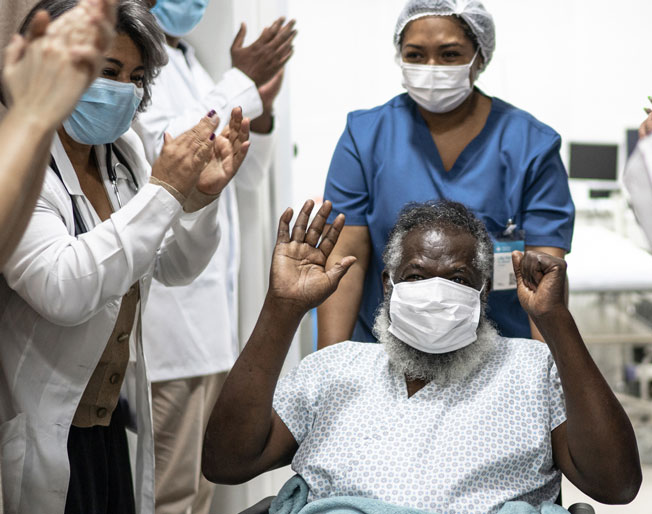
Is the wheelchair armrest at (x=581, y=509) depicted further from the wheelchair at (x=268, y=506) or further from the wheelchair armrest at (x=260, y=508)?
the wheelchair armrest at (x=260, y=508)

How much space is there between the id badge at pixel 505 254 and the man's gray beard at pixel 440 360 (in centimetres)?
19

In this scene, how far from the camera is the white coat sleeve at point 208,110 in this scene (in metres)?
2.36

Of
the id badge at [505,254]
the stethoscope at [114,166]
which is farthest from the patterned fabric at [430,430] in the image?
the stethoscope at [114,166]

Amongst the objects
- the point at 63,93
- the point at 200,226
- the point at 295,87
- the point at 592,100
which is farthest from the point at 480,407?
the point at 592,100

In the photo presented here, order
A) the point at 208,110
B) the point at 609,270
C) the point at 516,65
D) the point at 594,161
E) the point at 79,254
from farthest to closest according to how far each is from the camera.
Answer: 1. the point at 516,65
2. the point at 594,161
3. the point at 609,270
4. the point at 208,110
5. the point at 79,254

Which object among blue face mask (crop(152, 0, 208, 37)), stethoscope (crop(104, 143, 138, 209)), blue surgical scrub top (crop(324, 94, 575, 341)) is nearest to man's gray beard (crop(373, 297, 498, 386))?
blue surgical scrub top (crop(324, 94, 575, 341))

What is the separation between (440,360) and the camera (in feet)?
5.79

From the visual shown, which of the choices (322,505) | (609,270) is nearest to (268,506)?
(322,505)

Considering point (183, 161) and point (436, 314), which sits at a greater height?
point (183, 161)

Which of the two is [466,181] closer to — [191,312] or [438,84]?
[438,84]

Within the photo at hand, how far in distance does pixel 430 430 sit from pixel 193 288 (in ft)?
3.80

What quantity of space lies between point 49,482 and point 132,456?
1.14 meters

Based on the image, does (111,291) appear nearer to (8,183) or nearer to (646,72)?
(8,183)

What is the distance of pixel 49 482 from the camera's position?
153 cm
